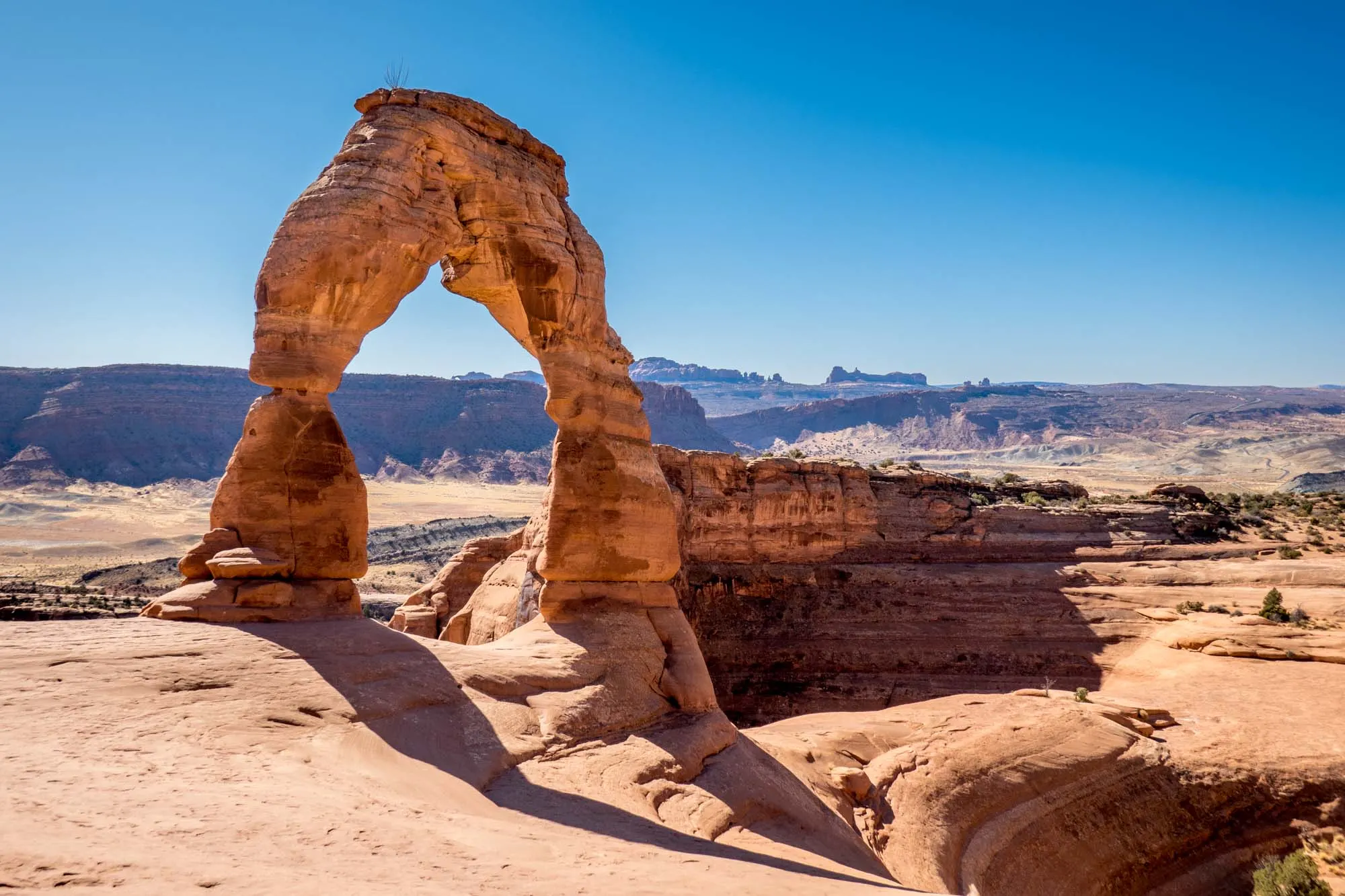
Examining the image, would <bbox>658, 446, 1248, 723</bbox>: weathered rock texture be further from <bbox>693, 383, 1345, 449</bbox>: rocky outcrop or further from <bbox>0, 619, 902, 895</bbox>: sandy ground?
<bbox>693, 383, 1345, 449</bbox>: rocky outcrop

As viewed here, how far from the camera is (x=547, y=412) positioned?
14.8 m

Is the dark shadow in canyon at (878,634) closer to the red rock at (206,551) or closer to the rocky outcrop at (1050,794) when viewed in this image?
the rocky outcrop at (1050,794)

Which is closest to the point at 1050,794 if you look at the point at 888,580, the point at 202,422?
the point at 888,580

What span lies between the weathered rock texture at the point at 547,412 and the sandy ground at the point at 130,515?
3818cm

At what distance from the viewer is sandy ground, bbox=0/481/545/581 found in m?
57.6

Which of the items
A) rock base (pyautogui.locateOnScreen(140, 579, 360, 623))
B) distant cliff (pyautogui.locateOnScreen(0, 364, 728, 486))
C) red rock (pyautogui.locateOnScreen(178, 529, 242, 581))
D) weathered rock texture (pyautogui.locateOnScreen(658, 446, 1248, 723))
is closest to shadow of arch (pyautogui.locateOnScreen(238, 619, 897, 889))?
rock base (pyautogui.locateOnScreen(140, 579, 360, 623))

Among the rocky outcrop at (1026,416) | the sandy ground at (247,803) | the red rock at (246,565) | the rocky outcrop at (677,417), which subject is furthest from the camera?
the rocky outcrop at (1026,416)

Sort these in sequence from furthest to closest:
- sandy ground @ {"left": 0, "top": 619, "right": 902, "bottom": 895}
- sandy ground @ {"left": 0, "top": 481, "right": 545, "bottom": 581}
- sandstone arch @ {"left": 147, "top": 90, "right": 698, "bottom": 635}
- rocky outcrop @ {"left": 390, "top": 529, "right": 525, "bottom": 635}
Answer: sandy ground @ {"left": 0, "top": 481, "right": 545, "bottom": 581} → rocky outcrop @ {"left": 390, "top": 529, "right": 525, "bottom": 635} → sandstone arch @ {"left": 147, "top": 90, "right": 698, "bottom": 635} → sandy ground @ {"left": 0, "top": 619, "right": 902, "bottom": 895}

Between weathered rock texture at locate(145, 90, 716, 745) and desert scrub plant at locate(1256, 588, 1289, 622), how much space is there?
71.2ft

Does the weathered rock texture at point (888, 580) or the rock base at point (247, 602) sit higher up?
the rock base at point (247, 602)

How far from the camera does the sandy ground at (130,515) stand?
189 feet

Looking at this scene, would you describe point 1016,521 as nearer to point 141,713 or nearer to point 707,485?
point 707,485

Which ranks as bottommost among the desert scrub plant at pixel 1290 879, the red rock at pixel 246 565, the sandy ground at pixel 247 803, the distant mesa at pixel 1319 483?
the desert scrub plant at pixel 1290 879

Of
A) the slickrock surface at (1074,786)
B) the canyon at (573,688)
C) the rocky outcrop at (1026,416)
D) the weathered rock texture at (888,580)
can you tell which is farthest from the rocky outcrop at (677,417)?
the slickrock surface at (1074,786)
